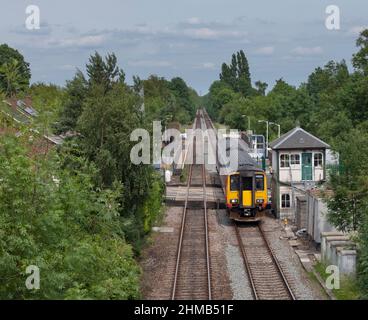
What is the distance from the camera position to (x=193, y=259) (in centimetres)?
2292

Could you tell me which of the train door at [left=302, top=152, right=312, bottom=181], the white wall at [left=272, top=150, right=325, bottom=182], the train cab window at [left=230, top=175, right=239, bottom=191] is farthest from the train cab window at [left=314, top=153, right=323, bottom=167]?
the train cab window at [left=230, top=175, right=239, bottom=191]

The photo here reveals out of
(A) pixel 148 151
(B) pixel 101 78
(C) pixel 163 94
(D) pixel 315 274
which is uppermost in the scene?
(C) pixel 163 94

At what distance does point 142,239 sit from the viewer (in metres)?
24.8

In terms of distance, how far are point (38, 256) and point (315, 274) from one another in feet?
40.8

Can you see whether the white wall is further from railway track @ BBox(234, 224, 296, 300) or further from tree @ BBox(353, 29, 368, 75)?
tree @ BBox(353, 29, 368, 75)

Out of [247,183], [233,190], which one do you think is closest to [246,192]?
[247,183]

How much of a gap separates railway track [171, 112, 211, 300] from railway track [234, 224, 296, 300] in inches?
56.3

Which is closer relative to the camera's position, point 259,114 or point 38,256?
point 38,256

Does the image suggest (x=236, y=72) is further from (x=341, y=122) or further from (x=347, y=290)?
(x=347, y=290)

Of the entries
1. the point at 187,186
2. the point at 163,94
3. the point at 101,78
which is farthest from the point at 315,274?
the point at 163,94

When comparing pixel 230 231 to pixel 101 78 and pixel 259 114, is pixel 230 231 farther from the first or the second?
pixel 259 114

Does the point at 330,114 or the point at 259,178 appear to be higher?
the point at 330,114

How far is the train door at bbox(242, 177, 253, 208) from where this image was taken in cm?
2834

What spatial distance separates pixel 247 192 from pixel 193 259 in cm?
640
